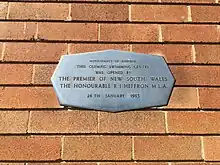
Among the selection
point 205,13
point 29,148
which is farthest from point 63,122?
point 205,13

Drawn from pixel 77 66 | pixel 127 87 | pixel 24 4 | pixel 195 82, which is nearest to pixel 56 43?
pixel 77 66

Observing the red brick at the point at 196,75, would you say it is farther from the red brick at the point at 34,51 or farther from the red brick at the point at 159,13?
the red brick at the point at 34,51

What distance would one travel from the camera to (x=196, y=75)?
80.9 inches

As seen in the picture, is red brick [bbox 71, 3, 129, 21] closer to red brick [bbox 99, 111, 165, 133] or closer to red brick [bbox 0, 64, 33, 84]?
red brick [bbox 0, 64, 33, 84]

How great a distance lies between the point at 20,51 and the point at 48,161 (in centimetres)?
64

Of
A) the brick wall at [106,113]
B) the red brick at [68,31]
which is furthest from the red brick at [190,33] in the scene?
the red brick at [68,31]

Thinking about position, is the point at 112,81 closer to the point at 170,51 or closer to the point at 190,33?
the point at 170,51

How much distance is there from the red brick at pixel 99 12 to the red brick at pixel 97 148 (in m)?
0.71

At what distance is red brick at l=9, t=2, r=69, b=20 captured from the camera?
7.14ft

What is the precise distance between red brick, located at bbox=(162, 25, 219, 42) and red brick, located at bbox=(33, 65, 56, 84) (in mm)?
663

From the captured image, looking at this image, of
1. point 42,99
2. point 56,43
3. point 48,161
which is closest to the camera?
point 48,161

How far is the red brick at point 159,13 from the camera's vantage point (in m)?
2.20

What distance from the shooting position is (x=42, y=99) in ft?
6.44

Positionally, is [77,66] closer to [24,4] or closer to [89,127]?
[89,127]
